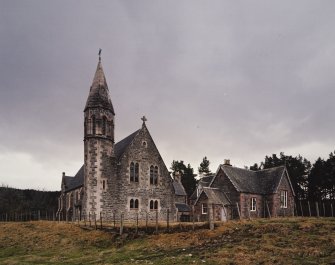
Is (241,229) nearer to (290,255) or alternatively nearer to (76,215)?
(290,255)

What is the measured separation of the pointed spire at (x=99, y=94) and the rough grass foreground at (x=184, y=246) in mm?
18081

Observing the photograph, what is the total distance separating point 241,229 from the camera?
3253cm

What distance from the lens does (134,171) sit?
51.2 meters

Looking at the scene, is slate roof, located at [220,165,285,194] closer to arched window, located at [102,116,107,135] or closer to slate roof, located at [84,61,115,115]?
arched window, located at [102,116,107,135]

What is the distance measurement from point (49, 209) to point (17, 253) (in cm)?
4696

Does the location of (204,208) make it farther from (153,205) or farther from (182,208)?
(182,208)

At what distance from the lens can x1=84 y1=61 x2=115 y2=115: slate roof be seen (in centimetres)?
5141

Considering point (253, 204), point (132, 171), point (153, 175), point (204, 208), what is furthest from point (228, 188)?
point (132, 171)

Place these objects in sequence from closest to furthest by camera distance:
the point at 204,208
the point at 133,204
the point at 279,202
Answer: the point at 133,204 < the point at 204,208 < the point at 279,202

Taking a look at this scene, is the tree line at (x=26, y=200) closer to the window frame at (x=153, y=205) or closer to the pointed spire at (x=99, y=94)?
the window frame at (x=153, y=205)

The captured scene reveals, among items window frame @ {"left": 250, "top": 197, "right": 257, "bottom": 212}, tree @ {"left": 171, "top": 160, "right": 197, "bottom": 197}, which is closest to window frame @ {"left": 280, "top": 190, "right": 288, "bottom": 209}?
window frame @ {"left": 250, "top": 197, "right": 257, "bottom": 212}

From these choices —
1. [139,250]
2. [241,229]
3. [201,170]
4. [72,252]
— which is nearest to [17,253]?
[72,252]

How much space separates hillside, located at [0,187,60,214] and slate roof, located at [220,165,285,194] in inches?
1503

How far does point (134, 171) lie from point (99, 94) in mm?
11395
